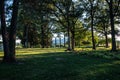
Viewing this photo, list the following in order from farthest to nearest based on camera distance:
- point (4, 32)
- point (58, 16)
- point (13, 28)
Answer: point (58, 16) < point (13, 28) < point (4, 32)

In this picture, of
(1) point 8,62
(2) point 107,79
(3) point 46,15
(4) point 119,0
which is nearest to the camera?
(2) point 107,79

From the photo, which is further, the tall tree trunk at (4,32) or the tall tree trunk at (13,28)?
the tall tree trunk at (13,28)

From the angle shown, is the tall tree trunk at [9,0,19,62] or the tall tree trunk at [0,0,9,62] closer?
the tall tree trunk at [0,0,9,62]

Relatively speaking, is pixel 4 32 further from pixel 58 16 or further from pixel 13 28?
pixel 58 16

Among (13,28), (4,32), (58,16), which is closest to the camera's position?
(4,32)

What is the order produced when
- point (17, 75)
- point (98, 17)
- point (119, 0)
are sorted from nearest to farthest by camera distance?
point (17, 75) < point (119, 0) < point (98, 17)

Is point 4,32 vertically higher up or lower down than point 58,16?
lower down

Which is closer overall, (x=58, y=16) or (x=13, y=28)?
(x=13, y=28)

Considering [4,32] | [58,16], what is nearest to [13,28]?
[4,32]

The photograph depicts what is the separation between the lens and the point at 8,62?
15.5 m

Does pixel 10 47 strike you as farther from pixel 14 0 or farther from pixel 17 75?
pixel 17 75

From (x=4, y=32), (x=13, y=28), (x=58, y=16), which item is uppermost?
(x=58, y=16)

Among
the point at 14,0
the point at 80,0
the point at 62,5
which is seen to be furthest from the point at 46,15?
the point at 14,0

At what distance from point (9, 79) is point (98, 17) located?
33.2m
